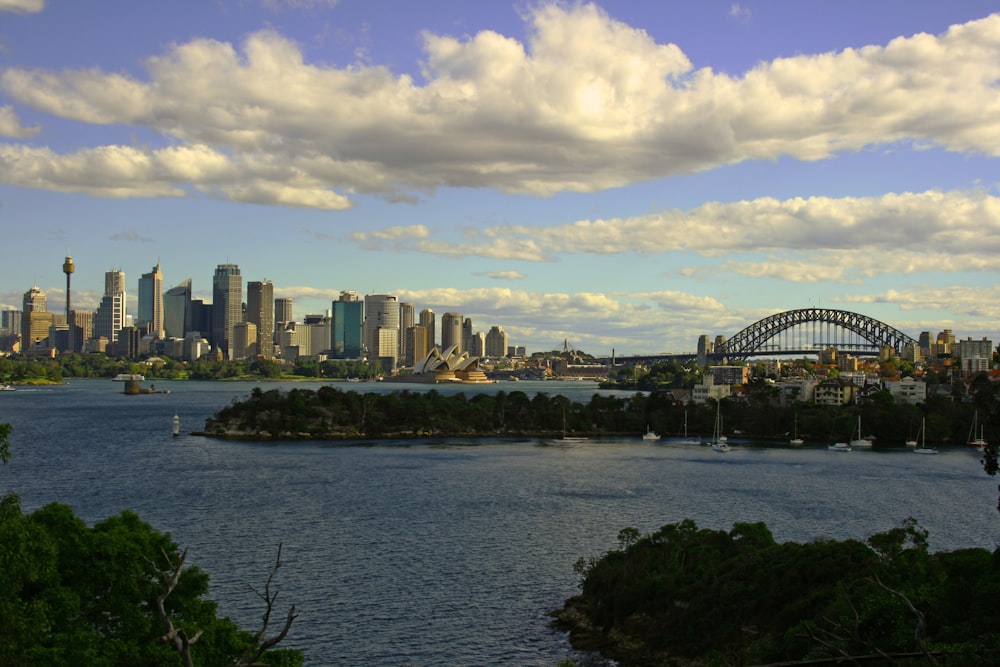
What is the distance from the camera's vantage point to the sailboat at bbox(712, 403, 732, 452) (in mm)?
50500

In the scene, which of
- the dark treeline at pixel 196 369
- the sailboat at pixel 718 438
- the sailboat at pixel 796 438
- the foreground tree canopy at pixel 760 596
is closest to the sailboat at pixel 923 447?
the sailboat at pixel 796 438

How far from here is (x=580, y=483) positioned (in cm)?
3478

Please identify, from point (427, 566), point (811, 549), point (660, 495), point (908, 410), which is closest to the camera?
point (811, 549)

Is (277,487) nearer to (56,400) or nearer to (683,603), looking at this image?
(683,603)

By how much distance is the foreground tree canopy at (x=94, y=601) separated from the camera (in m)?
8.45

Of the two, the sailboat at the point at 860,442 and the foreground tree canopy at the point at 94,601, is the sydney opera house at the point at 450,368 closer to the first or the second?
the sailboat at the point at 860,442

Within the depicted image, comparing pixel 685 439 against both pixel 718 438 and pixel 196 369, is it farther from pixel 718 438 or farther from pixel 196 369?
pixel 196 369

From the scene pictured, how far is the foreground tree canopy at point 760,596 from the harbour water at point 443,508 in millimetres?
1399

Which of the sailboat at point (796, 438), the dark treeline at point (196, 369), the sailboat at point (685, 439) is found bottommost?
the sailboat at point (685, 439)

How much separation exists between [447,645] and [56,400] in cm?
8499

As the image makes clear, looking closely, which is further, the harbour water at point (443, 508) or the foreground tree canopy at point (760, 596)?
the harbour water at point (443, 508)

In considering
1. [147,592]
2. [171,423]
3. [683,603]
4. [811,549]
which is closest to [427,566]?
[683,603]

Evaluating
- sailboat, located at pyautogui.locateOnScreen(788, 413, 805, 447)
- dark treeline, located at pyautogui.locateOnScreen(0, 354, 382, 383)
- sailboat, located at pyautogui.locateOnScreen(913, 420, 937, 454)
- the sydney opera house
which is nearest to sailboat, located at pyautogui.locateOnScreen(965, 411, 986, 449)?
sailboat, located at pyautogui.locateOnScreen(913, 420, 937, 454)

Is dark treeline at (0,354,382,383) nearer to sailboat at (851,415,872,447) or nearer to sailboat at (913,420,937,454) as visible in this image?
sailboat at (851,415,872,447)
